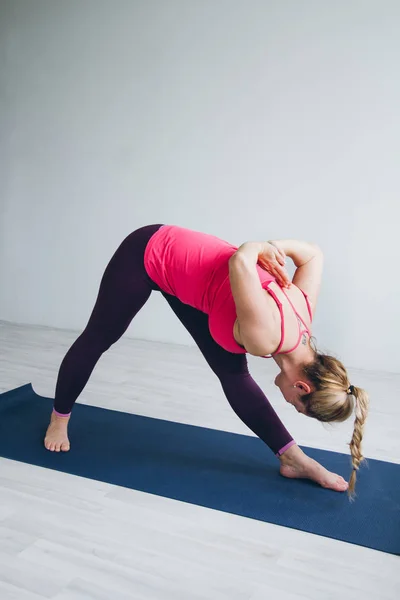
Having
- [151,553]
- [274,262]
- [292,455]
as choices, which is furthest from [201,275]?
[151,553]

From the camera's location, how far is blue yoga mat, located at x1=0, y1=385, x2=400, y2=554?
193 centimetres

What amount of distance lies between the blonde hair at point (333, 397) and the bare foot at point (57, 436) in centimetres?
100

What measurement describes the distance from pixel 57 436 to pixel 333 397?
3.66ft

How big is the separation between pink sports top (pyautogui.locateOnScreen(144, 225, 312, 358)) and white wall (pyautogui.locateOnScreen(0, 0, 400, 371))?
204 cm

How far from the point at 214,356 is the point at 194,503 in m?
0.50

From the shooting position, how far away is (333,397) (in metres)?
1.85

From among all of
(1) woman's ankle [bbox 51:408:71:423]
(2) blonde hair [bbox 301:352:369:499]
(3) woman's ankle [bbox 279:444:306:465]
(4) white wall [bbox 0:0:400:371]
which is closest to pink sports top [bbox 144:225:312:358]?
(2) blonde hair [bbox 301:352:369:499]

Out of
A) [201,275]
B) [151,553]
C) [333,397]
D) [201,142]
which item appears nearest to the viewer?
[151,553]

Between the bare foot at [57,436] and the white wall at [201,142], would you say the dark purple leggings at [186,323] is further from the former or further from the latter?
the white wall at [201,142]

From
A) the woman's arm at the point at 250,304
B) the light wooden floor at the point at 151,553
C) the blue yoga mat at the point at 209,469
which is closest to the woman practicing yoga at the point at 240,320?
the woman's arm at the point at 250,304

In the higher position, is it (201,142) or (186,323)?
(201,142)

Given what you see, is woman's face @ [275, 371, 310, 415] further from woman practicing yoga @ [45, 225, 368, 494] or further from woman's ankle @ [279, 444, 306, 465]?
woman's ankle @ [279, 444, 306, 465]

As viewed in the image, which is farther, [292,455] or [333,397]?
[292,455]

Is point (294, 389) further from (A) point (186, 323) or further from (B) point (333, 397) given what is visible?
(A) point (186, 323)
